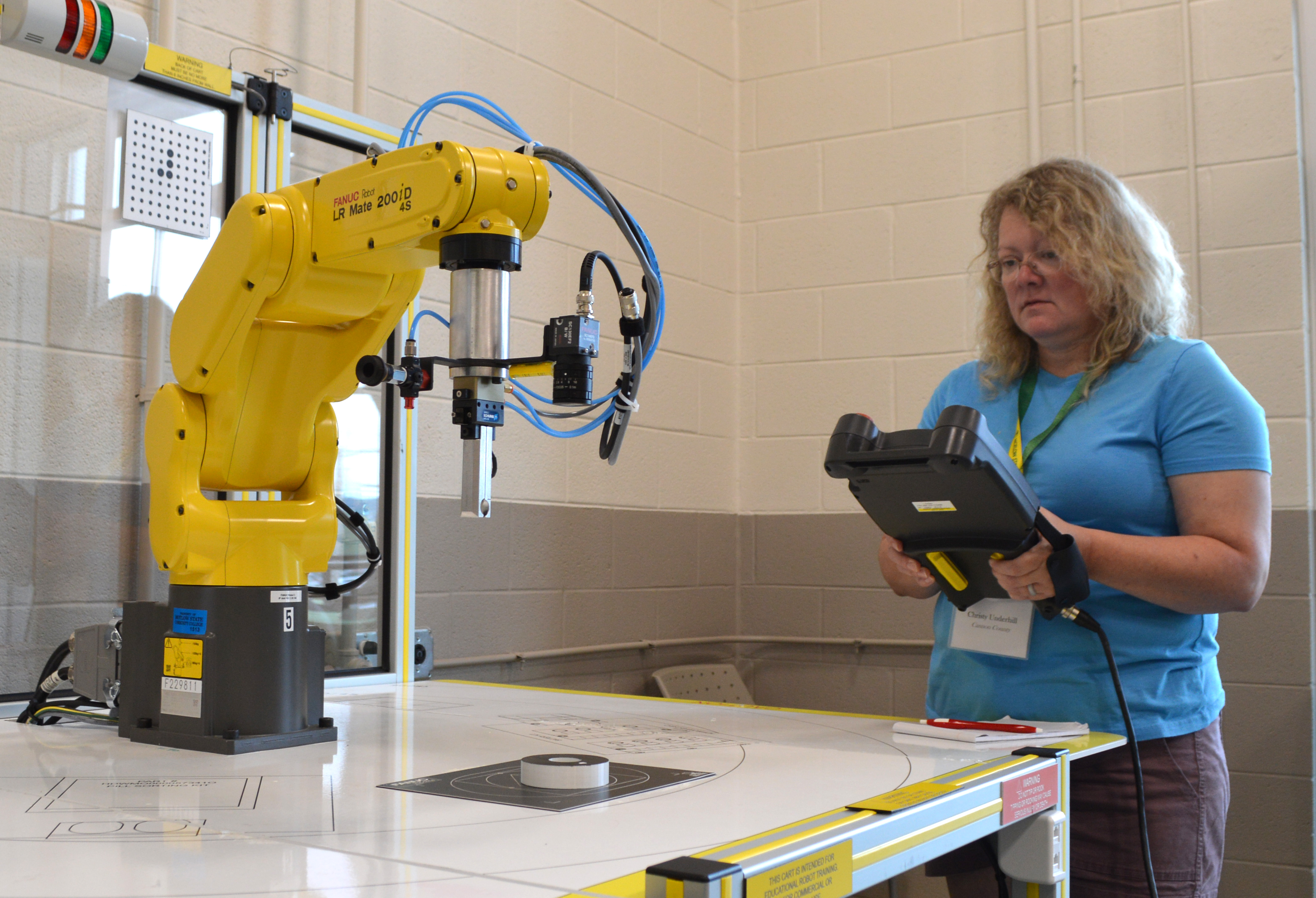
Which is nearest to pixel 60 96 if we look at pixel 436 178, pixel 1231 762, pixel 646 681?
pixel 436 178

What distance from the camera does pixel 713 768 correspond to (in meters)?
1.04

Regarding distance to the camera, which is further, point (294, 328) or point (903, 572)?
point (903, 572)

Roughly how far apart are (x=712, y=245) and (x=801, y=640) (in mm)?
A: 1171

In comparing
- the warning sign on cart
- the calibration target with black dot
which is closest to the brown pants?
the warning sign on cart

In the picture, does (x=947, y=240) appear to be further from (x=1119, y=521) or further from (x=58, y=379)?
(x=58, y=379)

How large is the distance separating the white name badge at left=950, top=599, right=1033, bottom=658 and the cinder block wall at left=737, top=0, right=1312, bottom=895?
1.48 meters

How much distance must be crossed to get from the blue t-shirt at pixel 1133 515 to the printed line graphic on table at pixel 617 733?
417 mm

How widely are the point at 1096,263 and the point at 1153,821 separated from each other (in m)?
0.71

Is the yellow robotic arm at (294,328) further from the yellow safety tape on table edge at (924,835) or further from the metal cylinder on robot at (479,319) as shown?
the yellow safety tape on table edge at (924,835)

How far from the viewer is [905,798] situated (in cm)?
90

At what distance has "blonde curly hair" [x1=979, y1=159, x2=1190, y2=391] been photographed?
4.90 feet

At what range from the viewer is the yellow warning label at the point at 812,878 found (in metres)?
0.70

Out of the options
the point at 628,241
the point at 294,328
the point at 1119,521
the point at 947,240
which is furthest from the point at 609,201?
the point at 947,240

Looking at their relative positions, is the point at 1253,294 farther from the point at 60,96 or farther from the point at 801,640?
the point at 60,96
